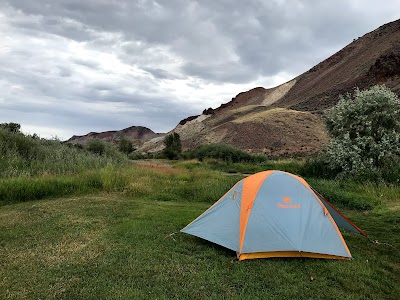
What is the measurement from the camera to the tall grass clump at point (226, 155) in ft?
103

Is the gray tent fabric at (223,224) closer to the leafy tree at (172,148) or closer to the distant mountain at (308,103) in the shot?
the leafy tree at (172,148)

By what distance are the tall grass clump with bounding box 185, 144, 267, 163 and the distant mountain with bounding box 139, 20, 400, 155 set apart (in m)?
7.19

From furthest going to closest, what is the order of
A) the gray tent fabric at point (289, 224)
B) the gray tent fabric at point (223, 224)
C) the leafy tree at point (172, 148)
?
the leafy tree at point (172, 148) < the gray tent fabric at point (223, 224) < the gray tent fabric at point (289, 224)

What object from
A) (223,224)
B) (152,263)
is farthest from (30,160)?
(152,263)

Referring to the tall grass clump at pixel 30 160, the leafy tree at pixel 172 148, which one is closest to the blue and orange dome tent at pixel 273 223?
the tall grass clump at pixel 30 160

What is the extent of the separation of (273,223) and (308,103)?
2142 inches

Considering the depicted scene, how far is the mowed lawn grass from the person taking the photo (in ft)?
15.8

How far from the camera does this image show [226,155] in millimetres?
32312

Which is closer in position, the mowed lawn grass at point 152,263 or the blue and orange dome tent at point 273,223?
the mowed lawn grass at point 152,263

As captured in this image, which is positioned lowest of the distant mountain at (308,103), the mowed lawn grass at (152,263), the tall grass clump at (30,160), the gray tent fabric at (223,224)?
the mowed lawn grass at (152,263)

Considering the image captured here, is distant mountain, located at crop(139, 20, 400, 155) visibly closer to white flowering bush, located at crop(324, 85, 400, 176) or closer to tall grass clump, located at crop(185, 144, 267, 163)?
tall grass clump, located at crop(185, 144, 267, 163)

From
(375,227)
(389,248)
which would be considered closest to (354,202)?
(375,227)

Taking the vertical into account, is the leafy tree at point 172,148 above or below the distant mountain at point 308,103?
below

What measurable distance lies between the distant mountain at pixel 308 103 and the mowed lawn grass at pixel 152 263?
30.6 metres
